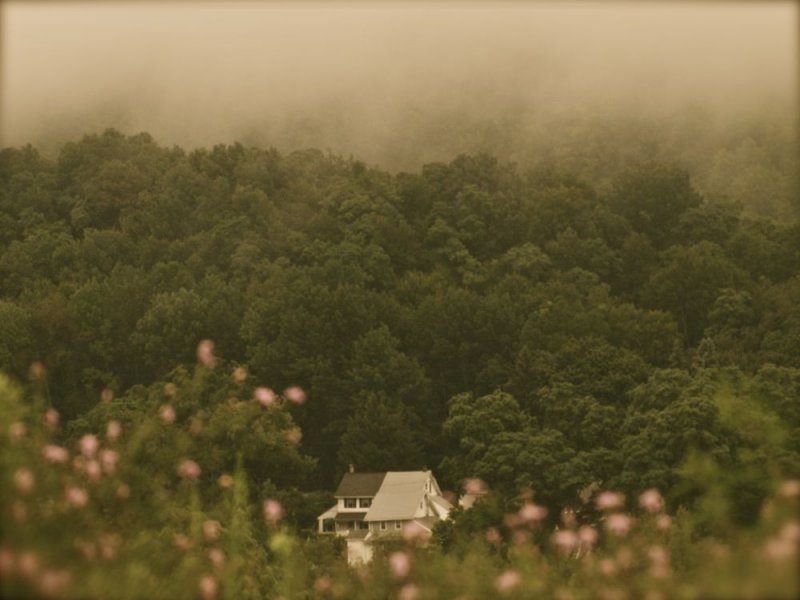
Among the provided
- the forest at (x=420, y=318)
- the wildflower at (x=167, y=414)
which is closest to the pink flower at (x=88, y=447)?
the wildflower at (x=167, y=414)

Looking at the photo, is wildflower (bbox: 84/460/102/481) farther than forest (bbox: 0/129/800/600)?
No

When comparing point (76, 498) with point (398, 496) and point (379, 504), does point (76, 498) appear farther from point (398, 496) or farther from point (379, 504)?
point (398, 496)

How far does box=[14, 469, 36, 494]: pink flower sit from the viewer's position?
5770 mm

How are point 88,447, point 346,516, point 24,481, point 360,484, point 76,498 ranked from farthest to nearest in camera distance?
point 360,484, point 346,516, point 88,447, point 76,498, point 24,481

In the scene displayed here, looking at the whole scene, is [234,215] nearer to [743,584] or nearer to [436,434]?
[436,434]

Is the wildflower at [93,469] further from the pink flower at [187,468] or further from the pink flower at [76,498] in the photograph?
the pink flower at [187,468]

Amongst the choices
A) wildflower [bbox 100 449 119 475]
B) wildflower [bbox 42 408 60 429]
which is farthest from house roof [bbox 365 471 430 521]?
wildflower [bbox 42 408 60 429]

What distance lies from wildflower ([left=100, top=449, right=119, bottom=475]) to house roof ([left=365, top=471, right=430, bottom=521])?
27861mm

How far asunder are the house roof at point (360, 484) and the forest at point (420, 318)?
0.60 m

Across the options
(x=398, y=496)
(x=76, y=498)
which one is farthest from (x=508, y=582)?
(x=398, y=496)

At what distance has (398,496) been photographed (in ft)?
117

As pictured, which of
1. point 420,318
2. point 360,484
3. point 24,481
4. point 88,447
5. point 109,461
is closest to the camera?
point 24,481

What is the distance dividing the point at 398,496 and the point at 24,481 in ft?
99.5

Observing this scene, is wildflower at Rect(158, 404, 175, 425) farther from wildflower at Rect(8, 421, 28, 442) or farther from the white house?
the white house
